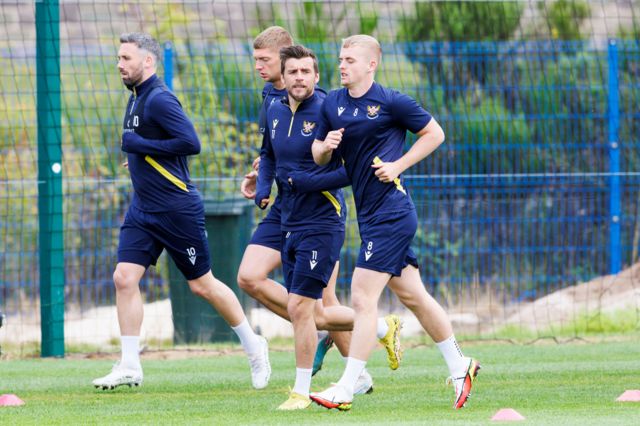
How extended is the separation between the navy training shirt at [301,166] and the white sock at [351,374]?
0.84 meters

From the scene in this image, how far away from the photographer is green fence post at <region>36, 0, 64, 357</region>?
11.2m

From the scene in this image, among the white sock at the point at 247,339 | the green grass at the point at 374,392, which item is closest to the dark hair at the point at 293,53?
the green grass at the point at 374,392

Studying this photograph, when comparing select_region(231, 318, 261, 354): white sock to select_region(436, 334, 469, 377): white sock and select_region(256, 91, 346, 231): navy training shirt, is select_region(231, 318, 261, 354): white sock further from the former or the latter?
select_region(436, 334, 469, 377): white sock

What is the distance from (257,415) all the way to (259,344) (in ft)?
5.58

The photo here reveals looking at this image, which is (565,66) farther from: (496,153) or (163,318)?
(163,318)

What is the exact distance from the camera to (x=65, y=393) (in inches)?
338

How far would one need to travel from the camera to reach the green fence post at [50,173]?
36.8ft

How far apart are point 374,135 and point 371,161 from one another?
137 millimetres

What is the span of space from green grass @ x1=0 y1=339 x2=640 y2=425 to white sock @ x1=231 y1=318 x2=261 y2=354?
240 millimetres

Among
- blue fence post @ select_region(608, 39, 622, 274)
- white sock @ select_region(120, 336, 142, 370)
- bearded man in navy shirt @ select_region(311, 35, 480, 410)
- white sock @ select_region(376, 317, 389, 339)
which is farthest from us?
blue fence post @ select_region(608, 39, 622, 274)

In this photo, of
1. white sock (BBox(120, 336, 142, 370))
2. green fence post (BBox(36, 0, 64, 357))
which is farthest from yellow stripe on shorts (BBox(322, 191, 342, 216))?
green fence post (BBox(36, 0, 64, 357))

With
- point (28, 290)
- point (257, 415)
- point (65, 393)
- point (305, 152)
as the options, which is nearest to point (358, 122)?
point (305, 152)

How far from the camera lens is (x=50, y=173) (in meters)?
11.2

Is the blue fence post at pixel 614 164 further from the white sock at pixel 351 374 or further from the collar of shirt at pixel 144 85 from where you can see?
the white sock at pixel 351 374
